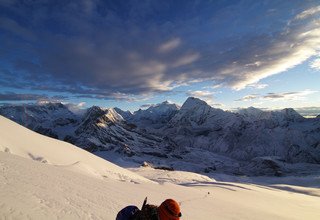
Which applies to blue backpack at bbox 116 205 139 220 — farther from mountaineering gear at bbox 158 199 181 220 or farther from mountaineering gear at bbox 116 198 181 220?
mountaineering gear at bbox 158 199 181 220

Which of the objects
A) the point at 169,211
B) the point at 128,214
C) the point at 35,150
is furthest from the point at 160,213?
the point at 35,150

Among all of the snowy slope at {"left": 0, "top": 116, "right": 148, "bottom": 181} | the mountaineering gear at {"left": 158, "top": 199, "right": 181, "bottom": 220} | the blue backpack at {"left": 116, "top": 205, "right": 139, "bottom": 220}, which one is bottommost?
the blue backpack at {"left": 116, "top": 205, "right": 139, "bottom": 220}

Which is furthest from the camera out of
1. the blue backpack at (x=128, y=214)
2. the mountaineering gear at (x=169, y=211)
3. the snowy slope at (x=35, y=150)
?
the snowy slope at (x=35, y=150)

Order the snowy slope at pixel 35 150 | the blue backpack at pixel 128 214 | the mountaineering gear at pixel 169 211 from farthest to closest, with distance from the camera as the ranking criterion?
the snowy slope at pixel 35 150
the blue backpack at pixel 128 214
the mountaineering gear at pixel 169 211

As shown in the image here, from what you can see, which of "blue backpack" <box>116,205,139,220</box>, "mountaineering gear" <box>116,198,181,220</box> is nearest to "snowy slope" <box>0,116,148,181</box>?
"blue backpack" <box>116,205,139,220</box>

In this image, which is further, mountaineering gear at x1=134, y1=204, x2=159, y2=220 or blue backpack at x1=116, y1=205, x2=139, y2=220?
blue backpack at x1=116, y1=205, x2=139, y2=220

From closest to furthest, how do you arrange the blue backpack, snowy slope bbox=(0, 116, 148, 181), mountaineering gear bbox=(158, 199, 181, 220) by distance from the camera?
mountaineering gear bbox=(158, 199, 181, 220) → the blue backpack → snowy slope bbox=(0, 116, 148, 181)

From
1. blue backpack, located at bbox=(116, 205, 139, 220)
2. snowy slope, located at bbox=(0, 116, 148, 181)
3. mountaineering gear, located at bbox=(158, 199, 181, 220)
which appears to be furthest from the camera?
snowy slope, located at bbox=(0, 116, 148, 181)

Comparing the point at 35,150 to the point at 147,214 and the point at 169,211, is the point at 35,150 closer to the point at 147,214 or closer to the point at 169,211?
the point at 147,214

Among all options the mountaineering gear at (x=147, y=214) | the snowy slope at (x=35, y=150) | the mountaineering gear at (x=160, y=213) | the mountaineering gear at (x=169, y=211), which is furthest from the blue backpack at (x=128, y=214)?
the snowy slope at (x=35, y=150)

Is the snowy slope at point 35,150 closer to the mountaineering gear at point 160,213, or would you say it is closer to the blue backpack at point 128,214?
the blue backpack at point 128,214

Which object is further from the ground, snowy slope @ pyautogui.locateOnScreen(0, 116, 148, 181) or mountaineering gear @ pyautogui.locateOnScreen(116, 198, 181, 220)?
snowy slope @ pyautogui.locateOnScreen(0, 116, 148, 181)

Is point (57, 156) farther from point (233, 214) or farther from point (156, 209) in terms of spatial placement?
point (156, 209)

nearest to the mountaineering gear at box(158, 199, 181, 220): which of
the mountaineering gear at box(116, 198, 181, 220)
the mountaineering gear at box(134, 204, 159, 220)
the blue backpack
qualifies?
the mountaineering gear at box(116, 198, 181, 220)
